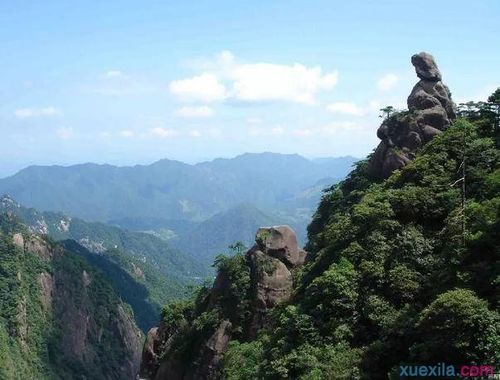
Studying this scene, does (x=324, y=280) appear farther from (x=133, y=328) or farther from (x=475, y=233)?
(x=133, y=328)

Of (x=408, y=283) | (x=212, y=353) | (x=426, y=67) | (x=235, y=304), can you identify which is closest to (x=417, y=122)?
(x=426, y=67)

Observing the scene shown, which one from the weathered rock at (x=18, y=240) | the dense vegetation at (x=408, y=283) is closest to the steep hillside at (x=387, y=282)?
the dense vegetation at (x=408, y=283)

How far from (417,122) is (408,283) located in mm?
22206

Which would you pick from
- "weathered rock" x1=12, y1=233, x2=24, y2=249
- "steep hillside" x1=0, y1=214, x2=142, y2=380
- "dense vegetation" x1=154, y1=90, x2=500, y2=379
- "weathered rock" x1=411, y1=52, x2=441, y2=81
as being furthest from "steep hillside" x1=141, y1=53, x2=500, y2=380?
"weathered rock" x1=12, y1=233, x2=24, y2=249

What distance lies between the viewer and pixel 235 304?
40125 millimetres

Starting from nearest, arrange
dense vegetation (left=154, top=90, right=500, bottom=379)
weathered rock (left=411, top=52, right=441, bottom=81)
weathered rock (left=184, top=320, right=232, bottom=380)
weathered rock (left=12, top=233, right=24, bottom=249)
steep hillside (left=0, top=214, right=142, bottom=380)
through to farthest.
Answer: dense vegetation (left=154, top=90, right=500, bottom=379)
weathered rock (left=184, top=320, right=232, bottom=380)
weathered rock (left=411, top=52, right=441, bottom=81)
steep hillside (left=0, top=214, right=142, bottom=380)
weathered rock (left=12, top=233, right=24, bottom=249)

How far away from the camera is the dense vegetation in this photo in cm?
1836

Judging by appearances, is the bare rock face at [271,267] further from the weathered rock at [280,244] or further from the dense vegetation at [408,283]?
the dense vegetation at [408,283]

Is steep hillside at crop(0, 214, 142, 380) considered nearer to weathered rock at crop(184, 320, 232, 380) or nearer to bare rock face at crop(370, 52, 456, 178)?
weathered rock at crop(184, 320, 232, 380)

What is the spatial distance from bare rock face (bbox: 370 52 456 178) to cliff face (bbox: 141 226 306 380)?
1033cm

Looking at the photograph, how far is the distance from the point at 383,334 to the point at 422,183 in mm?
12147

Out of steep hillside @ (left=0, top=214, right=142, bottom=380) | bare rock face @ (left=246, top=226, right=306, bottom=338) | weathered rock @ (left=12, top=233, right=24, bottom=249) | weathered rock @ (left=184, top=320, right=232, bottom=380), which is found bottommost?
steep hillside @ (left=0, top=214, right=142, bottom=380)

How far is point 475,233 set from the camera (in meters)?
23.7

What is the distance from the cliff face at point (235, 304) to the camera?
3872 centimetres
